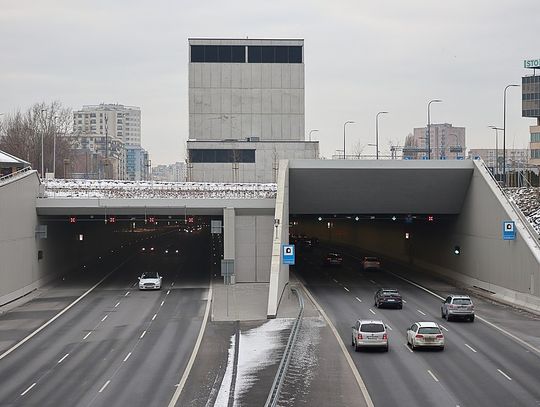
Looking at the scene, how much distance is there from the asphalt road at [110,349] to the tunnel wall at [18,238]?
251cm

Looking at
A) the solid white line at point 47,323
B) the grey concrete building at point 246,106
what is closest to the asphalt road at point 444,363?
the solid white line at point 47,323

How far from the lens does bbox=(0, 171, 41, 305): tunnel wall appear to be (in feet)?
165

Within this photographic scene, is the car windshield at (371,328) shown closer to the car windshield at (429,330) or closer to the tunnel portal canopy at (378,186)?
the car windshield at (429,330)

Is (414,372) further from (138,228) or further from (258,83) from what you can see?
(138,228)

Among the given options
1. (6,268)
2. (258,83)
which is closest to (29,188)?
(6,268)

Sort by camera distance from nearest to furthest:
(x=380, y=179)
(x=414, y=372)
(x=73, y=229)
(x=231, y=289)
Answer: (x=414, y=372), (x=231, y=289), (x=380, y=179), (x=73, y=229)

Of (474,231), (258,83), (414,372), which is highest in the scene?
(258,83)

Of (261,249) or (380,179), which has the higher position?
(380,179)

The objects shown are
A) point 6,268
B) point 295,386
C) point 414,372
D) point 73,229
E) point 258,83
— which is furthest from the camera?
point 258,83

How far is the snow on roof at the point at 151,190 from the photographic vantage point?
207 ft

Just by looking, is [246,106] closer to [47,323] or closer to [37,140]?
[37,140]

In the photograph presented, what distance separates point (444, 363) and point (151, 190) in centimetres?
3905

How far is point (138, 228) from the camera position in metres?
137

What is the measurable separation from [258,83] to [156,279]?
58848 millimetres
